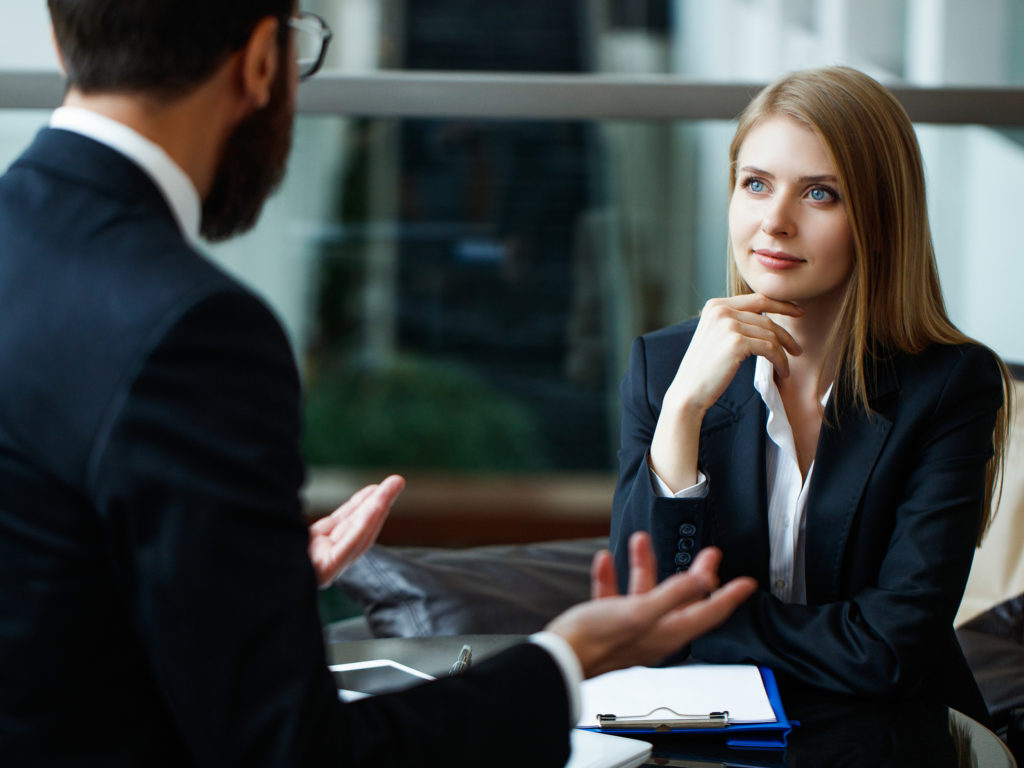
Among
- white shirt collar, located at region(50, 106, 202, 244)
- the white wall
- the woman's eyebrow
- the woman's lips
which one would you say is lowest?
the woman's lips

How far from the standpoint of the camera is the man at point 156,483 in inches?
29.3

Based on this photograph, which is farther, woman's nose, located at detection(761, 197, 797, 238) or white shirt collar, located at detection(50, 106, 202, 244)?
woman's nose, located at detection(761, 197, 797, 238)

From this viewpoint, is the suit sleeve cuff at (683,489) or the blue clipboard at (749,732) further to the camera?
the suit sleeve cuff at (683,489)

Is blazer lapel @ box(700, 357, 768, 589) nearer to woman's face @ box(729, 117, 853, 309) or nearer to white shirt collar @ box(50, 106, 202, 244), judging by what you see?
woman's face @ box(729, 117, 853, 309)

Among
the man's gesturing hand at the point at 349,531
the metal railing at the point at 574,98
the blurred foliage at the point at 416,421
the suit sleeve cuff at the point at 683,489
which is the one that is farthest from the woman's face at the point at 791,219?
the blurred foliage at the point at 416,421

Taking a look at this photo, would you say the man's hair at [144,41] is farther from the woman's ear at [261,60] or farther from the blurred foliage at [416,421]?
the blurred foliage at [416,421]

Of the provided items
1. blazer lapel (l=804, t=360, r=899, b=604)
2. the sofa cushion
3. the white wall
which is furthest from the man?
the white wall

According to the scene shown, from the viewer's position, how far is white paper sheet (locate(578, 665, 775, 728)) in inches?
48.9

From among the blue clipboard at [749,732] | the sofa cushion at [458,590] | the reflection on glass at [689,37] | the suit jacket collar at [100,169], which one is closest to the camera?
the suit jacket collar at [100,169]

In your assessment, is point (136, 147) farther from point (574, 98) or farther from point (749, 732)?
point (574, 98)

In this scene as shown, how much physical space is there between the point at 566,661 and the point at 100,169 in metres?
0.52

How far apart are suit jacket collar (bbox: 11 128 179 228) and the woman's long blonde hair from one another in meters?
1.02

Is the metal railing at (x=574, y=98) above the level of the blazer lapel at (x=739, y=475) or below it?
above

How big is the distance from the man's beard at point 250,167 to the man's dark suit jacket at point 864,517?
0.79m
